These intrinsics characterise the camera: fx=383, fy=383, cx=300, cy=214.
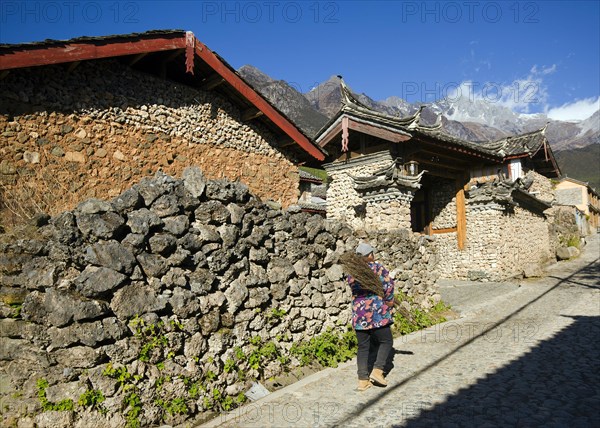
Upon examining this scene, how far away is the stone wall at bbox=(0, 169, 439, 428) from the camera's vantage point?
352cm

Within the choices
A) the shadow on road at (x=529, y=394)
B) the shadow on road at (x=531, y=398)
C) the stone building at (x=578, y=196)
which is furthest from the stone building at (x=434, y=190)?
the stone building at (x=578, y=196)

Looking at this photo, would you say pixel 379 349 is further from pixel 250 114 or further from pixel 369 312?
pixel 250 114

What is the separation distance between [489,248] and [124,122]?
14.5 m

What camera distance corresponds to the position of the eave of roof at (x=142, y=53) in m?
6.10

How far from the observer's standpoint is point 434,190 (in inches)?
707

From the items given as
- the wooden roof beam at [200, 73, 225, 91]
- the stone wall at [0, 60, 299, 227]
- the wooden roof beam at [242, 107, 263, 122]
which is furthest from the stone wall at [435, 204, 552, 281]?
the wooden roof beam at [200, 73, 225, 91]

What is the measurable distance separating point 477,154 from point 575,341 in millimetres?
10118

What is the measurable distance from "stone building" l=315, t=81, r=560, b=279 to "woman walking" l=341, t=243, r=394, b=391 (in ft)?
25.8

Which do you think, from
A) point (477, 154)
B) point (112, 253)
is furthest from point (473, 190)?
point (112, 253)

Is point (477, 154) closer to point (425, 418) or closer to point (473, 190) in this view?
point (473, 190)

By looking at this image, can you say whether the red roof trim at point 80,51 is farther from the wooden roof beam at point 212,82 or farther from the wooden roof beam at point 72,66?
the wooden roof beam at point 212,82

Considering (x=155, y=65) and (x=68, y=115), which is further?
(x=155, y=65)

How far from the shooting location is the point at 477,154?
1544 cm

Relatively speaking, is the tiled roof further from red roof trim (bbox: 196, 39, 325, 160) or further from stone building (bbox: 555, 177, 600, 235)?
stone building (bbox: 555, 177, 600, 235)
